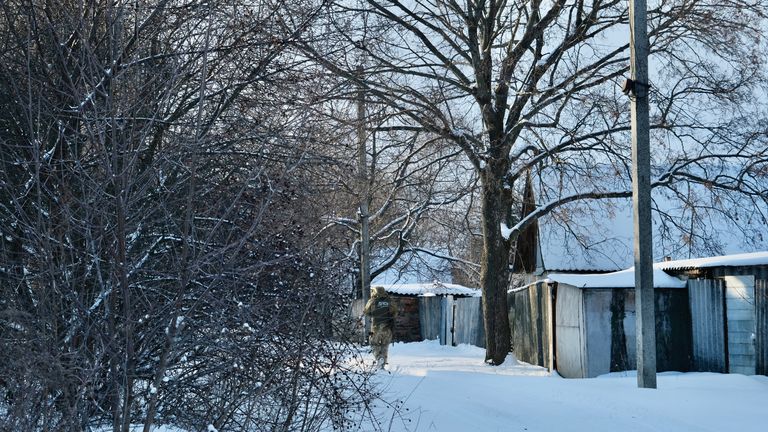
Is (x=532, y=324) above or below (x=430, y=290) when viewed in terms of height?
below

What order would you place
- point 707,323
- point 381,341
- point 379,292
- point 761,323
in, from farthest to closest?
point 379,292, point 381,341, point 707,323, point 761,323

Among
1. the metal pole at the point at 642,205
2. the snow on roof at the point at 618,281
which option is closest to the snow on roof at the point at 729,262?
the snow on roof at the point at 618,281

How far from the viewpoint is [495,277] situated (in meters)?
19.5

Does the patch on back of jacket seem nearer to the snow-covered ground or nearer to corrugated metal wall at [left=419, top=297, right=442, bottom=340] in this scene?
the snow-covered ground

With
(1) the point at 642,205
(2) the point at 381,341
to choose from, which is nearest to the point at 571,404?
(1) the point at 642,205

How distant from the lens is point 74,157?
5953mm

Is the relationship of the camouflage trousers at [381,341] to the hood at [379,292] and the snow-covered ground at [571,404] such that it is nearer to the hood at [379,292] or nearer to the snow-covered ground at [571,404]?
the hood at [379,292]

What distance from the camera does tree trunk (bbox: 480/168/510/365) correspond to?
19266mm

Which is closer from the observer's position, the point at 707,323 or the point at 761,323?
the point at 761,323

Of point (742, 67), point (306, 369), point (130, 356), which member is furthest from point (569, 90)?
point (130, 356)

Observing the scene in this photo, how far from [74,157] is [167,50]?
1.71m

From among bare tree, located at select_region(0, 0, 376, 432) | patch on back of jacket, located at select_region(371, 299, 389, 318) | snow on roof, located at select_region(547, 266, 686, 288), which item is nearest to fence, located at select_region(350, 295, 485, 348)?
patch on back of jacket, located at select_region(371, 299, 389, 318)

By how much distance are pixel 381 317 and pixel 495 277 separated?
3.33m

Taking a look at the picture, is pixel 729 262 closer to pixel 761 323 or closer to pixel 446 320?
pixel 761 323
